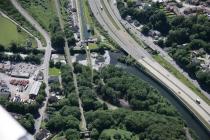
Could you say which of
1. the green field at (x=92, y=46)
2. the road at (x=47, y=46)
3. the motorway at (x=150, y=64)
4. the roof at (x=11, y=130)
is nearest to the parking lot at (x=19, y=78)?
the road at (x=47, y=46)

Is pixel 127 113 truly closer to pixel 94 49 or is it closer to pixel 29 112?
pixel 29 112

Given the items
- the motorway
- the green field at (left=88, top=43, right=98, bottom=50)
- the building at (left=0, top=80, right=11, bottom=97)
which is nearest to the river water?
the motorway

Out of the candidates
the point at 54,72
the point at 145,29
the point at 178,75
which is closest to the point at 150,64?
the point at 178,75

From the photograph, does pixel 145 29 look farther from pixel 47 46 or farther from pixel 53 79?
pixel 53 79

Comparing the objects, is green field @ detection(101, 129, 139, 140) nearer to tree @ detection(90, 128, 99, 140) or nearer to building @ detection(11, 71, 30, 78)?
tree @ detection(90, 128, 99, 140)

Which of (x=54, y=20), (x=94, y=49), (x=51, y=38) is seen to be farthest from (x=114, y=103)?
(x=54, y=20)

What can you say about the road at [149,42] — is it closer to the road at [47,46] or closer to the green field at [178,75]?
the green field at [178,75]
